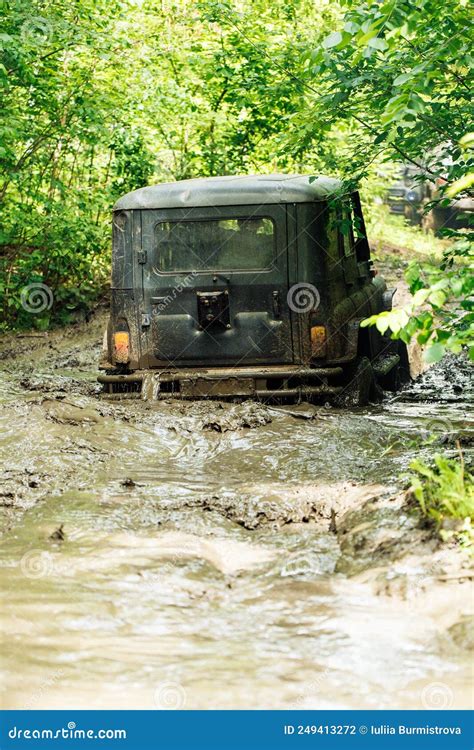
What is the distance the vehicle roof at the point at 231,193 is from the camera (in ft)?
25.8

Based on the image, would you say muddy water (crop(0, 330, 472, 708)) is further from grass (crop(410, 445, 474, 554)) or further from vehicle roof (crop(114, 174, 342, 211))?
vehicle roof (crop(114, 174, 342, 211))

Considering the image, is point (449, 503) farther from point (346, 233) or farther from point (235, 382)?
point (346, 233)

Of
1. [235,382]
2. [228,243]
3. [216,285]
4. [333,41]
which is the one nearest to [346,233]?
[228,243]

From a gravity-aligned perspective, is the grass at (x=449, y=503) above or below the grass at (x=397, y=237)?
below

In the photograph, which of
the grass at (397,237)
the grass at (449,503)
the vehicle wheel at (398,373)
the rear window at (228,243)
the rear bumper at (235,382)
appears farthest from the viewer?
the grass at (397,237)

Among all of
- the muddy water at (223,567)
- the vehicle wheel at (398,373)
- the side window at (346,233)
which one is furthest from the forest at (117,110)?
the muddy water at (223,567)

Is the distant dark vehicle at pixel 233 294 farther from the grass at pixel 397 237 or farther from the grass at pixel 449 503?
the grass at pixel 397 237

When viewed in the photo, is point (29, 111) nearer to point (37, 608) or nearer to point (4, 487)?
point (4, 487)

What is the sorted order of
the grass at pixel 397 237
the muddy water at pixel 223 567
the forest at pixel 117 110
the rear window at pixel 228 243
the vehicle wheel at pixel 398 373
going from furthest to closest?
1. the grass at pixel 397 237
2. the forest at pixel 117 110
3. the vehicle wheel at pixel 398 373
4. the rear window at pixel 228 243
5. the muddy water at pixel 223 567

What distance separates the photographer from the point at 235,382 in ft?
26.0

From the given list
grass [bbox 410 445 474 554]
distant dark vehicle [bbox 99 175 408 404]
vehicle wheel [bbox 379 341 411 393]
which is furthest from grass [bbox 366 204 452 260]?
grass [bbox 410 445 474 554]

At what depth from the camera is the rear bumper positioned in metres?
7.83

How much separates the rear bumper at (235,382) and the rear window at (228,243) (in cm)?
80

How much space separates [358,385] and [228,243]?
1.49m
